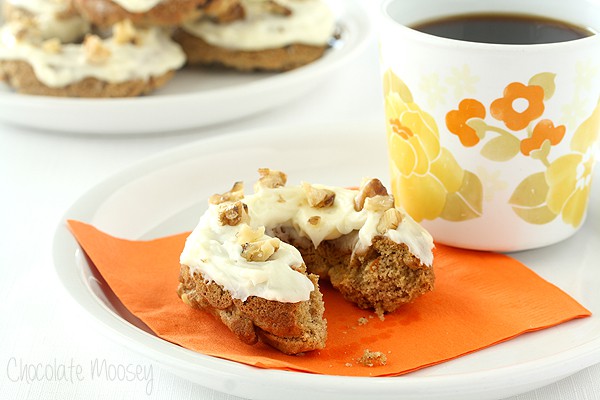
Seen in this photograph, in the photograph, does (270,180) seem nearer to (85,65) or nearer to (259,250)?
(259,250)

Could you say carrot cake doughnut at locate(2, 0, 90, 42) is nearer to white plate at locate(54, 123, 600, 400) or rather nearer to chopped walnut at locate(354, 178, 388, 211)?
white plate at locate(54, 123, 600, 400)

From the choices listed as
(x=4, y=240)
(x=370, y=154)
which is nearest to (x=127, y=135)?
(x=4, y=240)

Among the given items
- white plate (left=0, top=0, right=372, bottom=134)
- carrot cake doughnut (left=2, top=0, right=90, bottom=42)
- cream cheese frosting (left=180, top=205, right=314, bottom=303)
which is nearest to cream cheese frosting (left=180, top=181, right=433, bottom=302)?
cream cheese frosting (left=180, top=205, right=314, bottom=303)

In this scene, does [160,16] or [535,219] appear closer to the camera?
[535,219]

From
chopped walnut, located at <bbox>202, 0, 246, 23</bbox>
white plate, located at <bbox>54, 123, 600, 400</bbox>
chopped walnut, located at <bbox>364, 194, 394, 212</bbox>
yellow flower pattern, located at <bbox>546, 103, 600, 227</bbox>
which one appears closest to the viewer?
white plate, located at <bbox>54, 123, 600, 400</bbox>

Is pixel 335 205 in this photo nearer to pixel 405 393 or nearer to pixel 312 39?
pixel 405 393

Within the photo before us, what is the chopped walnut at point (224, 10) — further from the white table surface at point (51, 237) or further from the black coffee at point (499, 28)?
the black coffee at point (499, 28)

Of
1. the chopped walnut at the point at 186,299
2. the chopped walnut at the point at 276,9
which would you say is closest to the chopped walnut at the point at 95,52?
the chopped walnut at the point at 276,9
